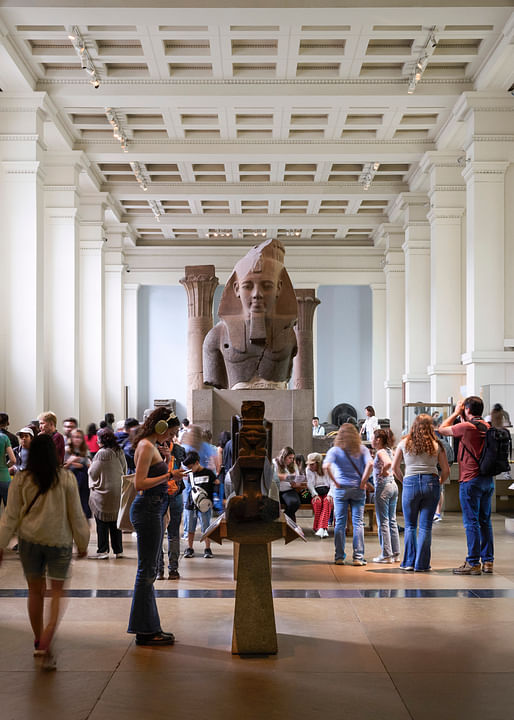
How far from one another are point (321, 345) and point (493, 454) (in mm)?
27840

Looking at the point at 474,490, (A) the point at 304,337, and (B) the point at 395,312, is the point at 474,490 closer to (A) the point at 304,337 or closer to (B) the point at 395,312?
(A) the point at 304,337

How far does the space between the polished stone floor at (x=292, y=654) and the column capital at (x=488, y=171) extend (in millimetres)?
10749

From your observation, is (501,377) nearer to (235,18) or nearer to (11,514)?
(235,18)

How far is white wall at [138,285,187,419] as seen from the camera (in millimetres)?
35906

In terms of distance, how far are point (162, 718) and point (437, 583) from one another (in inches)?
168

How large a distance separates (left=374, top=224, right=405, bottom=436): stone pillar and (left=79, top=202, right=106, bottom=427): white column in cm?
1009

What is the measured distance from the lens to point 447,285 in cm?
2167

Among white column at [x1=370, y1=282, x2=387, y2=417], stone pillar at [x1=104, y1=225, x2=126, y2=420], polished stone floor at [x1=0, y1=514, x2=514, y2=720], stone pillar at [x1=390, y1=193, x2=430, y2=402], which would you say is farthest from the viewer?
white column at [x1=370, y1=282, x2=387, y2=417]

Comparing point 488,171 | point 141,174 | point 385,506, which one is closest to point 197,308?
point 141,174

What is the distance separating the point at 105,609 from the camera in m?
7.12

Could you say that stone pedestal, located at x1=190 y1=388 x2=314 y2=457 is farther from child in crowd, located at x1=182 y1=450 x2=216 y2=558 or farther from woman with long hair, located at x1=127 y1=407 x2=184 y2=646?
woman with long hair, located at x1=127 y1=407 x2=184 y2=646

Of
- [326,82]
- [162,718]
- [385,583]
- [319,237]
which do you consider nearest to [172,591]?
[385,583]

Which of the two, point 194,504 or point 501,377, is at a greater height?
point 501,377

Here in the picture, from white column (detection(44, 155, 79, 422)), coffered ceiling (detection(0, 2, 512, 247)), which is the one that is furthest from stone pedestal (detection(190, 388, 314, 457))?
white column (detection(44, 155, 79, 422))
